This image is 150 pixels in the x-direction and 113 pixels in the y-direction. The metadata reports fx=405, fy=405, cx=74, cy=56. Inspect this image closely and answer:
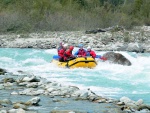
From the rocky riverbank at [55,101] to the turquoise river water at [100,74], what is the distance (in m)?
0.91

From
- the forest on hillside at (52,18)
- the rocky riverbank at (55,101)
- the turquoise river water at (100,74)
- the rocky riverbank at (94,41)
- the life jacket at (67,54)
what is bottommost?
the rocky riverbank at (55,101)

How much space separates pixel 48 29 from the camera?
3672 centimetres

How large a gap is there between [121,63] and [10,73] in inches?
229

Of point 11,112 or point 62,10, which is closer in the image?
point 11,112

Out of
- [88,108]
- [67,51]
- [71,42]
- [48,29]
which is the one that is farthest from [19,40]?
[88,108]

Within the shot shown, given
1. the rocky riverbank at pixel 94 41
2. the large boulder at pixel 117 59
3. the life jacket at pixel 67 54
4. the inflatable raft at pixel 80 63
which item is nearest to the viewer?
the inflatable raft at pixel 80 63

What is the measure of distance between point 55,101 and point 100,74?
5.67 meters

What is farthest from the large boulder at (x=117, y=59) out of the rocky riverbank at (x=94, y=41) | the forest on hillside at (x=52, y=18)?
the forest on hillside at (x=52, y=18)

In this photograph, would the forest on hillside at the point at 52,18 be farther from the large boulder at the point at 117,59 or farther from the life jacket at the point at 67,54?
the life jacket at the point at 67,54

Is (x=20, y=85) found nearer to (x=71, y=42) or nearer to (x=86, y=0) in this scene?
(x=71, y=42)

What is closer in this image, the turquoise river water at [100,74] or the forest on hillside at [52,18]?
the turquoise river water at [100,74]

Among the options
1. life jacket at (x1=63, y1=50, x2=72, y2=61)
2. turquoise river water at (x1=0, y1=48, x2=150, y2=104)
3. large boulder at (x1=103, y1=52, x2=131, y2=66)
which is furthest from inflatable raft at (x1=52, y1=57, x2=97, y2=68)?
large boulder at (x1=103, y1=52, x2=131, y2=66)

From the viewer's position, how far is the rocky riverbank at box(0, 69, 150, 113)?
844 cm

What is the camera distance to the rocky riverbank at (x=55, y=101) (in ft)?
27.7
